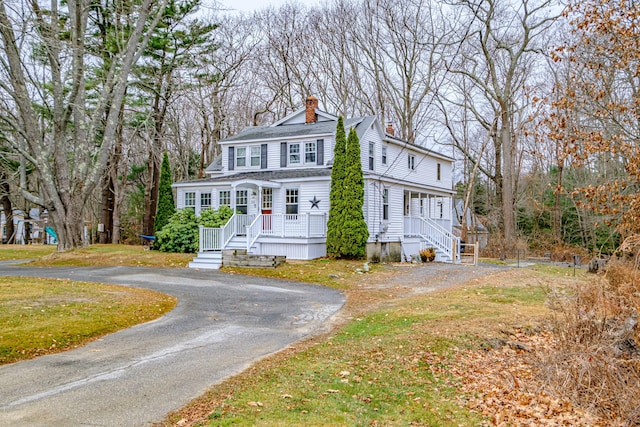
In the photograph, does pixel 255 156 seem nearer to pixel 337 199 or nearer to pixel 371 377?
pixel 337 199

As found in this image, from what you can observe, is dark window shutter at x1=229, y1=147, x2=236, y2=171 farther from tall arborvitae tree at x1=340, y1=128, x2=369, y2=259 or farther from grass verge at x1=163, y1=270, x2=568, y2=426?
grass verge at x1=163, y1=270, x2=568, y2=426

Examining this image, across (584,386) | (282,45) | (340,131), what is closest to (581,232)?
(340,131)

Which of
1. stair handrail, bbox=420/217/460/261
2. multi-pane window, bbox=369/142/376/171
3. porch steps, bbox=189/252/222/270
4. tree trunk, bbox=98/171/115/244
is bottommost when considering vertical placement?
porch steps, bbox=189/252/222/270

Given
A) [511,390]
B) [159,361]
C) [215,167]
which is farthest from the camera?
[215,167]

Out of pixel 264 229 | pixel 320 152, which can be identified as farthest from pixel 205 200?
pixel 320 152

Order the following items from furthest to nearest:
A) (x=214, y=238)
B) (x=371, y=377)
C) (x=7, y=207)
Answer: (x=7, y=207), (x=214, y=238), (x=371, y=377)

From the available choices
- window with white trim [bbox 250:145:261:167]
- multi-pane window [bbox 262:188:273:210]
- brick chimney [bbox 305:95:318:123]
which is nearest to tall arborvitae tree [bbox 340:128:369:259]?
multi-pane window [bbox 262:188:273:210]

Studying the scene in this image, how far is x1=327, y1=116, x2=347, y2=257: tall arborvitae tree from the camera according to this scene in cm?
2011

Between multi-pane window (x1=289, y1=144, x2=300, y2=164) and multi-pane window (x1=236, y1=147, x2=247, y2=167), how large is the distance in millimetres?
2717

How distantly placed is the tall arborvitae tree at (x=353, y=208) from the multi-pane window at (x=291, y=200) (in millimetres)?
3108

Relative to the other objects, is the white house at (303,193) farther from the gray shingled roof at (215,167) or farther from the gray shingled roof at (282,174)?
the gray shingled roof at (215,167)

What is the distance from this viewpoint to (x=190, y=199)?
83.0 ft

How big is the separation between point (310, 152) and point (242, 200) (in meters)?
3.93

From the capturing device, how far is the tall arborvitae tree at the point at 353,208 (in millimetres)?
19922
